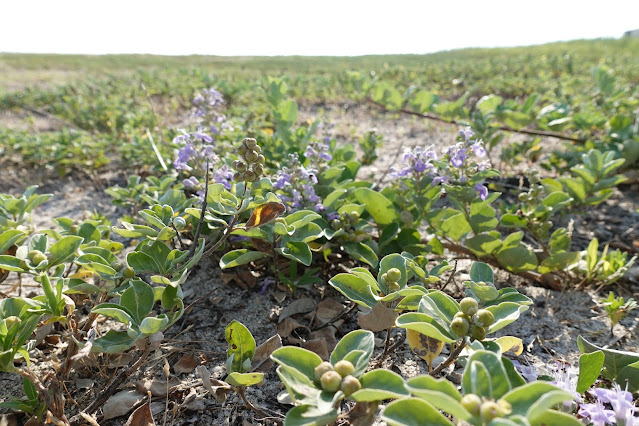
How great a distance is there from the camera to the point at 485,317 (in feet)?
3.54

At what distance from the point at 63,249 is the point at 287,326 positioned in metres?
0.92

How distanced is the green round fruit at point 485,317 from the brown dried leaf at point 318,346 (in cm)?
75

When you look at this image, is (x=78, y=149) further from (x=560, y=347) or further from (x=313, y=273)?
(x=560, y=347)

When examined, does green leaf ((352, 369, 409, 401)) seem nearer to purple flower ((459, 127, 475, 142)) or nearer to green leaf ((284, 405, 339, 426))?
green leaf ((284, 405, 339, 426))

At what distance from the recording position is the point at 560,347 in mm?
1833

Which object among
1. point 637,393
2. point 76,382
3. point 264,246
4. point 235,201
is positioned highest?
point 235,201

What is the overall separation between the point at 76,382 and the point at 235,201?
2.86ft

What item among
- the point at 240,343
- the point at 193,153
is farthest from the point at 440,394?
the point at 193,153

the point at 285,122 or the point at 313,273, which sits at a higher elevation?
the point at 285,122

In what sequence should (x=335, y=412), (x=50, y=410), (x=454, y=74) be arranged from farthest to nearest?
1. (x=454, y=74)
2. (x=50, y=410)
3. (x=335, y=412)

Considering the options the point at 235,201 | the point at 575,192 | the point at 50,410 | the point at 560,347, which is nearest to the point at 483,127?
the point at 575,192

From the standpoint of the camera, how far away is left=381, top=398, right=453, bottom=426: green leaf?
2.81 ft

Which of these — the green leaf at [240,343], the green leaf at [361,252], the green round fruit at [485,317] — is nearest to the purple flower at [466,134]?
the green leaf at [361,252]

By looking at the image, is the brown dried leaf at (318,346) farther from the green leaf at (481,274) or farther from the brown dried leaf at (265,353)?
the green leaf at (481,274)
